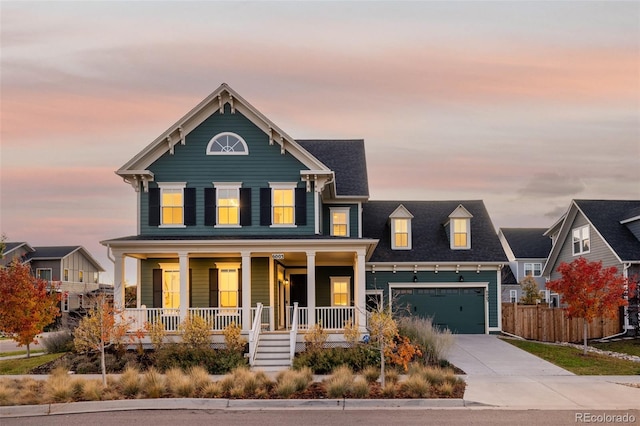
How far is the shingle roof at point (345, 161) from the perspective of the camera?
32.7 m

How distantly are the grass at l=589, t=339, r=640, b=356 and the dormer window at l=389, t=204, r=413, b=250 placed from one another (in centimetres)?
974

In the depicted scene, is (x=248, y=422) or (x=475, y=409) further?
(x=475, y=409)

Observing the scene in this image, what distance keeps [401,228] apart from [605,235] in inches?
406

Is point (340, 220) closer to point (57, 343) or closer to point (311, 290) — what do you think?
point (311, 290)

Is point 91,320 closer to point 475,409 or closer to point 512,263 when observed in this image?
point 475,409

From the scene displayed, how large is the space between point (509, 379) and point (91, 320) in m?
12.2

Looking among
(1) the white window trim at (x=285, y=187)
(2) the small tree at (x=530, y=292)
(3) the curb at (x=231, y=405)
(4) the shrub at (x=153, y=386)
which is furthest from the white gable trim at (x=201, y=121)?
(2) the small tree at (x=530, y=292)

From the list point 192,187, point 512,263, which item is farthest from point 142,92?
point 512,263

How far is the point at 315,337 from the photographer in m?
23.7

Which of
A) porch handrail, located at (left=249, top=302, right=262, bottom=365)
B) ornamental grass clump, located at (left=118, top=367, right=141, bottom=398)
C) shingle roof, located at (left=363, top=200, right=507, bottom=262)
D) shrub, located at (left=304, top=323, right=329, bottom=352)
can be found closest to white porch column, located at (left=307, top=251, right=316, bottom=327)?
shrub, located at (left=304, top=323, right=329, bottom=352)

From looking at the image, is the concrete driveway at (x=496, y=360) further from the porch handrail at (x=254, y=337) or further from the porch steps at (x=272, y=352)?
the porch handrail at (x=254, y=337)

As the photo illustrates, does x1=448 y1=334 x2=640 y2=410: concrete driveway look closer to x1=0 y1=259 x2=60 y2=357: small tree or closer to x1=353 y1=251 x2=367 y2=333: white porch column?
x1=353 y1=251 x2=367 y2=333: white porch column

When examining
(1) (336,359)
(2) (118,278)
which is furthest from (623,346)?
(2) (118,278)

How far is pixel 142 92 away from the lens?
2673 cm
